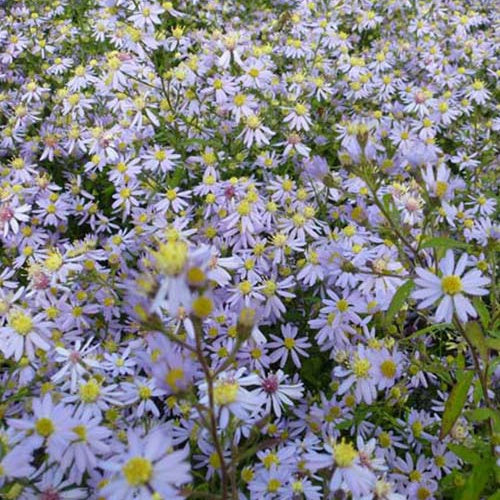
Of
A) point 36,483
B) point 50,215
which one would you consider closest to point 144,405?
point 36,483

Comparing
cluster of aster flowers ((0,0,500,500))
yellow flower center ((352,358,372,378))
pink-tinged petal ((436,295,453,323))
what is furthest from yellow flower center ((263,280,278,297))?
pink-tinged petal ((436,295,453,323))

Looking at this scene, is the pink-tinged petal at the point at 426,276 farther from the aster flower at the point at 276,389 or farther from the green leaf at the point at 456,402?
the aster flower at the point at 276,389

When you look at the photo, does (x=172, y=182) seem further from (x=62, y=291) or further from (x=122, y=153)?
(x=62, y=291)

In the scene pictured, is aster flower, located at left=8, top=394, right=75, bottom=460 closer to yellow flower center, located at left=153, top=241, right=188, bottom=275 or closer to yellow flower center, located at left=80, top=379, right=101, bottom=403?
yellow flower center, located at left=80, top=379, right=101, bottom=403

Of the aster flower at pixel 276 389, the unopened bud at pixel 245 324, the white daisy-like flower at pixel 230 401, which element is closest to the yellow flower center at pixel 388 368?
the aster flower at pixel 276 389

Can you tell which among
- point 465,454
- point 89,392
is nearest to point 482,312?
point 465,454

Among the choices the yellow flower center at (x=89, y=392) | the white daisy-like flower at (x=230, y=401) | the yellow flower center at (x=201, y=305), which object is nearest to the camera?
the yellow flower center at (x=201, y=305)

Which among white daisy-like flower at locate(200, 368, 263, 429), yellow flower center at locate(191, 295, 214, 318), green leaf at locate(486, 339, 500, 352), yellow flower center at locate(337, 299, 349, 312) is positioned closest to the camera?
yellow flower center at locate(191, 295, 214, 318)

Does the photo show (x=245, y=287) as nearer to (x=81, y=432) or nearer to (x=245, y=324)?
Answer: (x=81, y=432)
